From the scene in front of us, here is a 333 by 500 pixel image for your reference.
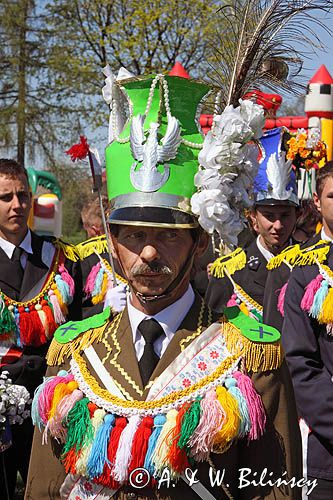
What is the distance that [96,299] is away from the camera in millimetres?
6344

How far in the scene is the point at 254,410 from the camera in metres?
2.52

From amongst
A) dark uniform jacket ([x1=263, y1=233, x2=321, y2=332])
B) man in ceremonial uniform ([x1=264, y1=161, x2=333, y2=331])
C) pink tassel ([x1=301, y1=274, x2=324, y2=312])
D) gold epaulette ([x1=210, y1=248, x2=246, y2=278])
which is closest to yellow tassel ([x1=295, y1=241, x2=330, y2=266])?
man in ceremonial uniform ([x1=264, y1=161, x2=333, y2=331])

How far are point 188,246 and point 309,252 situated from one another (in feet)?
5.51

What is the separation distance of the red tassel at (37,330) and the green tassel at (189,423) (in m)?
2.65

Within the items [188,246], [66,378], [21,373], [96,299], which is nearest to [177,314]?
[188,246]

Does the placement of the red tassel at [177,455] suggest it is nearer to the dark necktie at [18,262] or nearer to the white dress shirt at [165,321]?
the white dress shirt at [165,321]

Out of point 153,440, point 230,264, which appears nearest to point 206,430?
point 153,440

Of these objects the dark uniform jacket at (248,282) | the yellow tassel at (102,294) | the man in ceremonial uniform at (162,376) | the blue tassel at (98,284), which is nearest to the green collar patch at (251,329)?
the man in ceremonial uniform at (162,376)

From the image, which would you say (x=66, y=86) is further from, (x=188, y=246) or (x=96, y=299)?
(x=188, y=246)

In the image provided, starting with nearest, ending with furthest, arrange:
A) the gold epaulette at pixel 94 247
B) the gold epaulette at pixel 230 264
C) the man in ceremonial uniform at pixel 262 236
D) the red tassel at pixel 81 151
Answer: the red tassel at pixel 81 151 → the man in ceremonial uniform at pixel 262 236 → the gold epaulette at pixel 230 264 → the gold epaulette at pixel 94 247

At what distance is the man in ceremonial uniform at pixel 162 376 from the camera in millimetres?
2555

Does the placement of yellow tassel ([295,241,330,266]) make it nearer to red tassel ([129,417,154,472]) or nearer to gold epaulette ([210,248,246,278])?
red tassel ([129,417,154,472])

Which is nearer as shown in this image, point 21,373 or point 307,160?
point 21,373

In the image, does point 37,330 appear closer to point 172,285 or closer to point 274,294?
point 274,294
